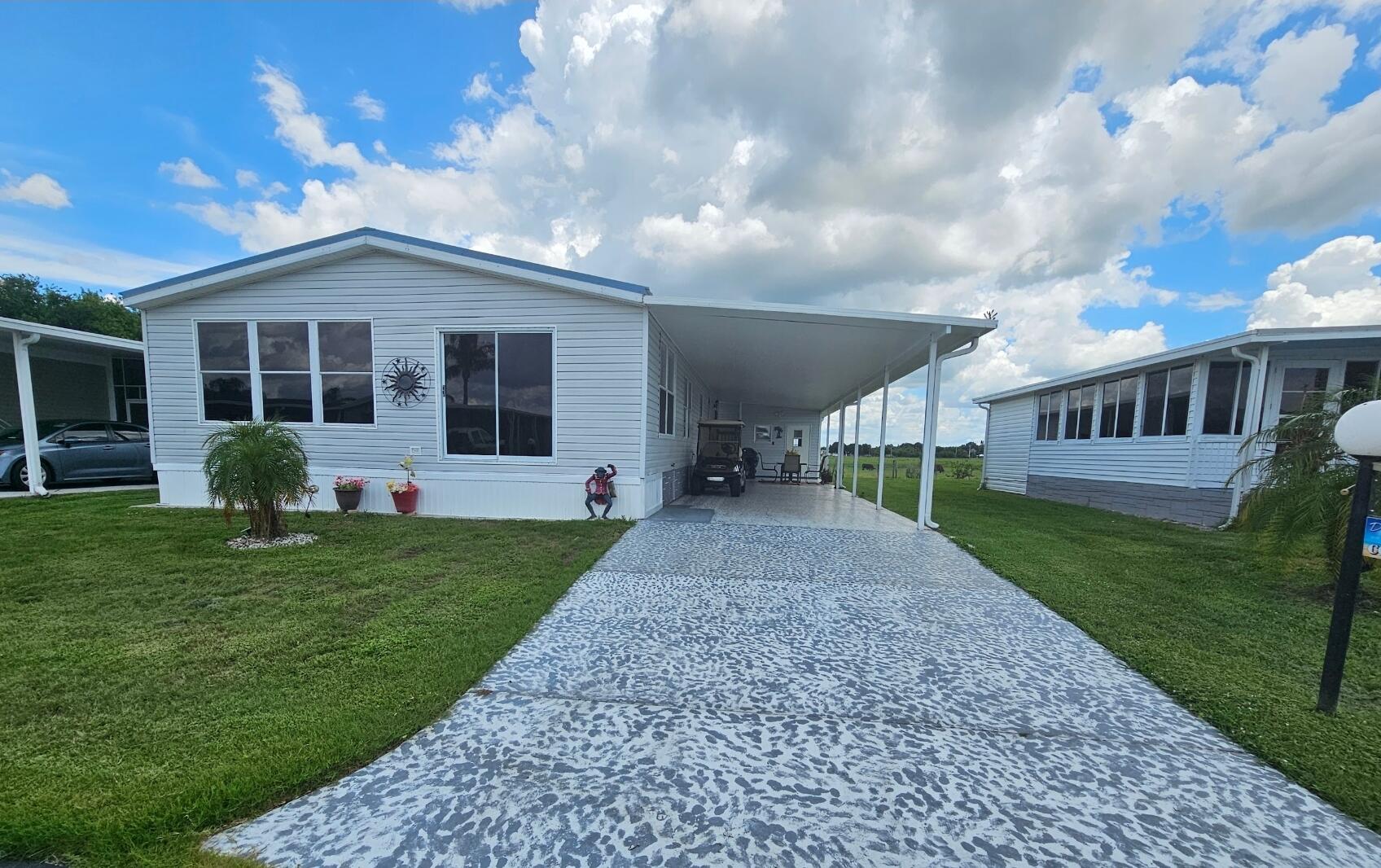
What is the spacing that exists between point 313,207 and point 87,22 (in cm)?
535

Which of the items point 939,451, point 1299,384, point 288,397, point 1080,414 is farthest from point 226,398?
point 939,451

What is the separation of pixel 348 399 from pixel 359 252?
2317 mm

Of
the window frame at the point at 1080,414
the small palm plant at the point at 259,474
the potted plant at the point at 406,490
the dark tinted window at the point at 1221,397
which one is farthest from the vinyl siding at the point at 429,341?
the window frame at the point at 1080,414

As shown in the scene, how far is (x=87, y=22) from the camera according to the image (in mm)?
7004

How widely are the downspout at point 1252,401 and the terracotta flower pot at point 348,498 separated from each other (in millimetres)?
14401

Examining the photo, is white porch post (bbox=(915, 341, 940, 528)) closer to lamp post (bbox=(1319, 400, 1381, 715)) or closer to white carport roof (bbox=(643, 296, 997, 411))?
white carport roof (bbox=(643, 296, 997, 411))

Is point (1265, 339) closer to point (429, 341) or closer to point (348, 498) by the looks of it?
point (429, 341)

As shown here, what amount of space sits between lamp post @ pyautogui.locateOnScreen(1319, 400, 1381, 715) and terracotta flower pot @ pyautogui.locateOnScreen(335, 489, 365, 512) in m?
10.0

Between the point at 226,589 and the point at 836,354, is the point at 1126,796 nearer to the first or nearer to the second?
the point at 226,589

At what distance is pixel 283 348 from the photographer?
7.80 m

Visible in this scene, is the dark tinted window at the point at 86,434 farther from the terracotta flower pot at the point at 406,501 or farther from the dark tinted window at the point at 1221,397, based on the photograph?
the dark tinted window at the point at 1221,397

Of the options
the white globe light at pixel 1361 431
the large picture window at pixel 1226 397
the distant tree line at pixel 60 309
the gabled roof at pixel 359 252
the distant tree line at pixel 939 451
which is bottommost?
the distant tree line at pixel 939 451

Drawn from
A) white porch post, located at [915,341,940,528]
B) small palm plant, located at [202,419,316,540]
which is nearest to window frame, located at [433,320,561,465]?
small palm plant, located at [202,419,316,540]

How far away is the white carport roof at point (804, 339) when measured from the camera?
665 cm
